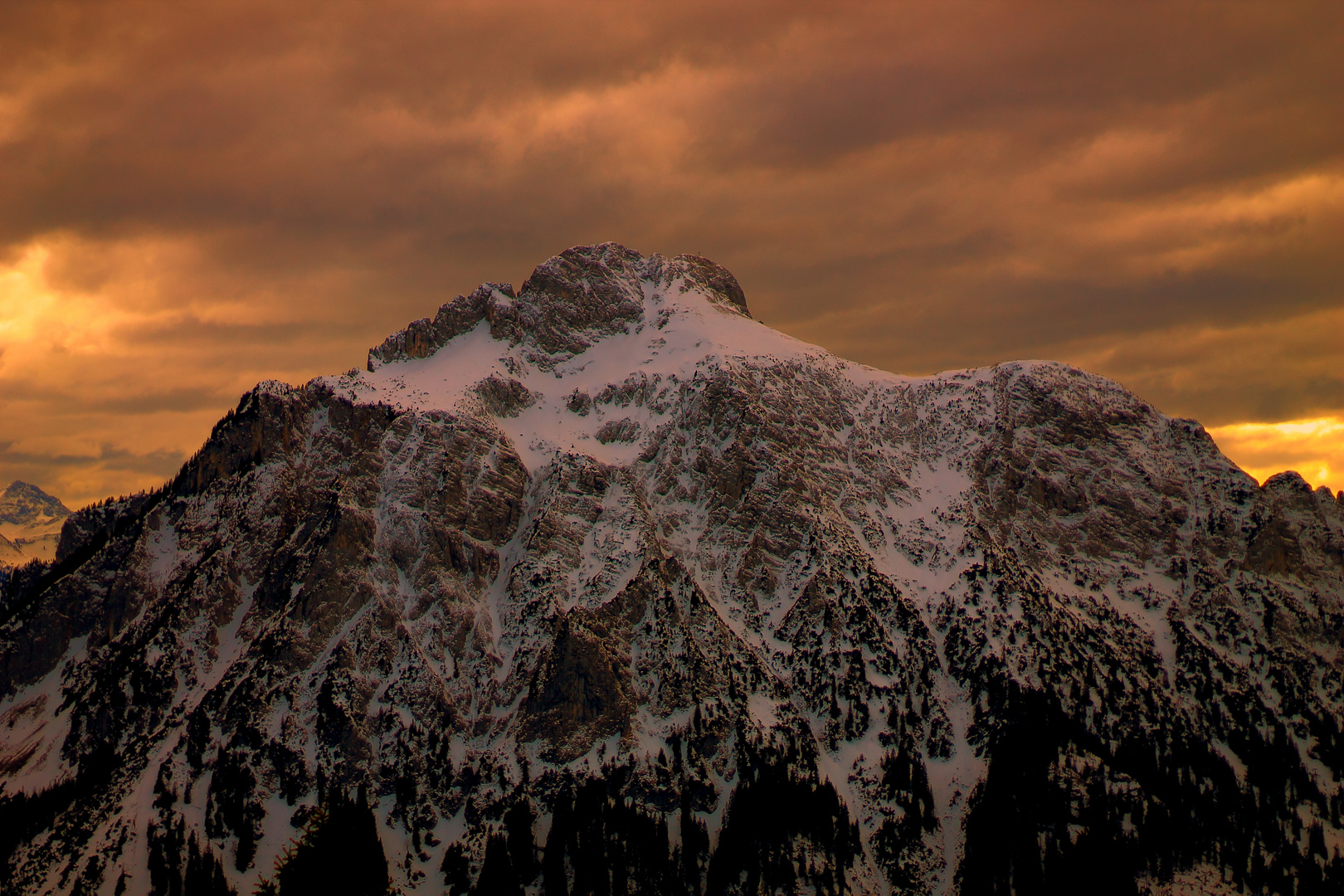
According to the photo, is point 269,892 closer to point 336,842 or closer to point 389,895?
point 336,842

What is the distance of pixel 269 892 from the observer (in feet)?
419

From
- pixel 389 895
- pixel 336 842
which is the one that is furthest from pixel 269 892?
pixel 389 895

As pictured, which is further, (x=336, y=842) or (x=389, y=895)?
(x=389, y=895)

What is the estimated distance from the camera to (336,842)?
427 feet

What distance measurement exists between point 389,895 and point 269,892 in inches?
748

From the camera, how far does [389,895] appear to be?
142000 millimetres

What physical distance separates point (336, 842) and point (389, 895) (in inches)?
671

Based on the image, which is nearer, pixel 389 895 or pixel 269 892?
pixel 269 892

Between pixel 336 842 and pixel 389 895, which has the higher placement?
pixel 336 842
